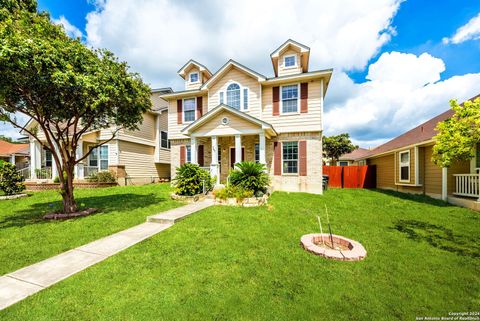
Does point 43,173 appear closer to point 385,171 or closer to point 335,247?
point 335,247

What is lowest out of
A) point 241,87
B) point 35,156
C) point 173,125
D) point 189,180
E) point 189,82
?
point 189,180

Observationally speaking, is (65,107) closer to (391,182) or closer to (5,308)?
(5,308)

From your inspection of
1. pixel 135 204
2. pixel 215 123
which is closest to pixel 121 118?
pixel 135 204

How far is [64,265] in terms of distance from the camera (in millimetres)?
3615

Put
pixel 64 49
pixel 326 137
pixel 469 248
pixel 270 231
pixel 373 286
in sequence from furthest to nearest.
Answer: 1. pixel 326 137
2. pixel 64 49
3. pixel 270 231
4. pixel 469 248
5. pixel 373 286

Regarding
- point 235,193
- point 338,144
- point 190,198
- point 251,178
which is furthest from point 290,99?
point 338,144

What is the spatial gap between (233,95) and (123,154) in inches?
367

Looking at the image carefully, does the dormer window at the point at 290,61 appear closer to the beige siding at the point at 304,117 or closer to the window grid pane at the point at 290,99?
the window grid pane at the point at 290,99

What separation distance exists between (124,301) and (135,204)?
6578mm

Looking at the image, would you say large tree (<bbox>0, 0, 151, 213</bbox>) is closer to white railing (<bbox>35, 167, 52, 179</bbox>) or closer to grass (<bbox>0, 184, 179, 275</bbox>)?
grass (<bbox>0, 184, 179, 275</bbox>)

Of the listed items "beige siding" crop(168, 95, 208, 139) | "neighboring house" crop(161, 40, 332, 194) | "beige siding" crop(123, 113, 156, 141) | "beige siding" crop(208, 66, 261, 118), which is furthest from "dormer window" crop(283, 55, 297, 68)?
"beige siding" crop(123, 113, 156, 141)

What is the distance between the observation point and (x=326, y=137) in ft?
103

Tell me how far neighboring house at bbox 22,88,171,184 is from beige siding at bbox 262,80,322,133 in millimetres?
9536

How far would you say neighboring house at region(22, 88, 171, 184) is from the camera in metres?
14.6
